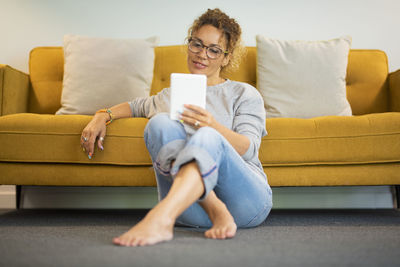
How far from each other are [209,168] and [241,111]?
0.40 metres

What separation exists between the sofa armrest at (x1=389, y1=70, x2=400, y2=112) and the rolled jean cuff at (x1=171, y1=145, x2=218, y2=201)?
146cm

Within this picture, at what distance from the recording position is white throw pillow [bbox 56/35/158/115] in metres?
2.05

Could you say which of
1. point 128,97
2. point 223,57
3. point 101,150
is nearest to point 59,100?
point 128,97

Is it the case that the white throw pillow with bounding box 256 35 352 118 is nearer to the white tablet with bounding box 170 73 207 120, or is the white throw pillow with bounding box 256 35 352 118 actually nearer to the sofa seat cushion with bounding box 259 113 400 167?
the sofa seat cushion with bounding box 259 113 400 167

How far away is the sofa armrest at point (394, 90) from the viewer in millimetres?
2045

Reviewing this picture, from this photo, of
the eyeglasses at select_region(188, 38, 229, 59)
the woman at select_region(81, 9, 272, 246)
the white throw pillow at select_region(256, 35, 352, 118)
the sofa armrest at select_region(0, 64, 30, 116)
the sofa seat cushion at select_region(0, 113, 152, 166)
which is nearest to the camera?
the woman at select_region(81, 9, 272, 246)

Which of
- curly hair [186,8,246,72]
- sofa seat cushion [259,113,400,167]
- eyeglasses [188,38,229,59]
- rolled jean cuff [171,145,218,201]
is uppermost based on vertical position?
curly hair [186,8,246,72]

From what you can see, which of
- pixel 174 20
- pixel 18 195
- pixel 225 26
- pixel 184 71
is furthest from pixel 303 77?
pixel 18 195

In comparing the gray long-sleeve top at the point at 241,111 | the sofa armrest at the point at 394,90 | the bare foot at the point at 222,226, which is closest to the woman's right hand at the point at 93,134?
the gray long-sleeve top at the point at 241,111

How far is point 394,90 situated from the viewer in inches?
82.3

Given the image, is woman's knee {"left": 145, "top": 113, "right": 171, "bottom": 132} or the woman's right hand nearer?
woman's knee {"left": 145, "top": 113, "right": 171, "bottom": 132}

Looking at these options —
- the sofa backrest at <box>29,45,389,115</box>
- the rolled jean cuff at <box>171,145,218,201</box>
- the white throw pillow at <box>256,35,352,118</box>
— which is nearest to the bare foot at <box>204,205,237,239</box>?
the rolled jean cuff at <box>171,145,218,201</box>

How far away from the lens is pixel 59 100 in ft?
7.30

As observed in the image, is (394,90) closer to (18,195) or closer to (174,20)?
(174,20)
